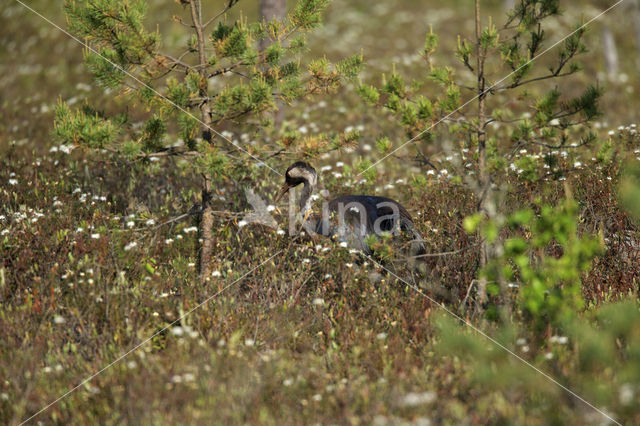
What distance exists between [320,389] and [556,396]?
59.9 inches

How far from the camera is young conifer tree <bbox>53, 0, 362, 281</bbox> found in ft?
15.0

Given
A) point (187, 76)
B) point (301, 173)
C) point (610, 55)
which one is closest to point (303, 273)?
point (301, 173)

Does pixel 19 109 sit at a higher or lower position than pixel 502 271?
higher

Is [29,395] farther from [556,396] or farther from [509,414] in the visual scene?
[556,396]

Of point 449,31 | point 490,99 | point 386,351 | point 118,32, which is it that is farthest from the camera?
point 449,31

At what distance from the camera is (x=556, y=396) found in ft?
10.9

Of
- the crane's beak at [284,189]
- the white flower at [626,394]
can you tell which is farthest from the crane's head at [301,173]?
the white flower at [626,394]

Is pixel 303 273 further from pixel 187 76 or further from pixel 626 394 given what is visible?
pixel 626 394

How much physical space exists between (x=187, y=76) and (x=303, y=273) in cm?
207

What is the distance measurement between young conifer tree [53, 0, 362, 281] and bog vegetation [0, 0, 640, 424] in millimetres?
22

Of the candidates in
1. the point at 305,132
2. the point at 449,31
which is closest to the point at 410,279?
the point at 305,132

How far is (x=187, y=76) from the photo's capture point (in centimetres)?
482

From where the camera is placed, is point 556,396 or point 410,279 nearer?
point 556,396

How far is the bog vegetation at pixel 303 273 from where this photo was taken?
3477mm
